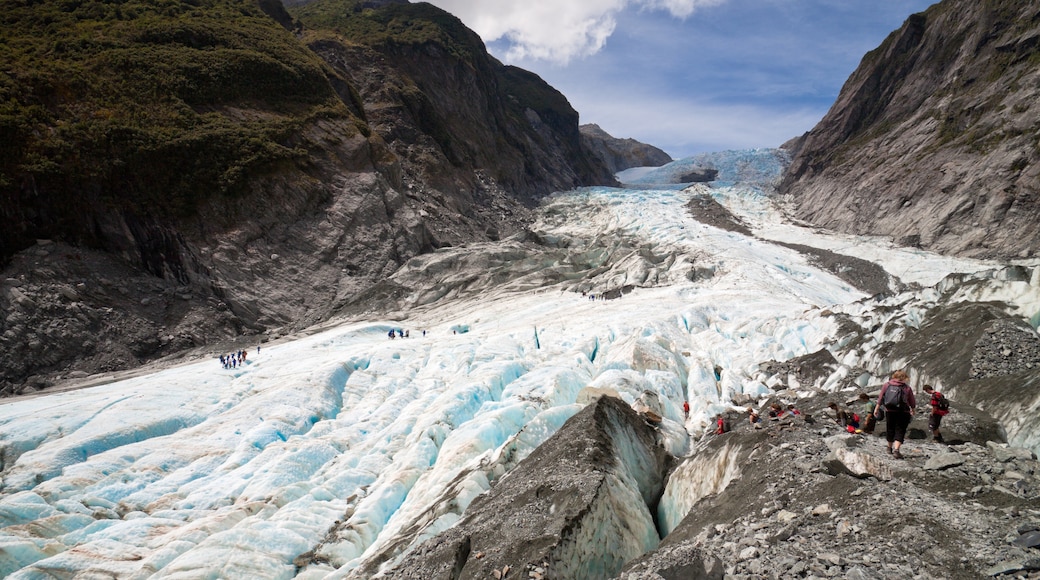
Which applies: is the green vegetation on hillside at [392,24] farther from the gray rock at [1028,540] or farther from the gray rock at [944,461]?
the gray rock at [1028,540]

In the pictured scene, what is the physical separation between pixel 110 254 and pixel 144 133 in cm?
1072

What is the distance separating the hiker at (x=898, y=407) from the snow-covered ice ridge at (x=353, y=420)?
7396 millimetres

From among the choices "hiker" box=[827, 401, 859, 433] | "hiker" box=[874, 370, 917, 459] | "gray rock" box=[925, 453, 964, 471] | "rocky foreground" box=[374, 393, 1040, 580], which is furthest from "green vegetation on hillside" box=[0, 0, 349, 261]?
"gray rock" box=[925, 453, 964, 471]

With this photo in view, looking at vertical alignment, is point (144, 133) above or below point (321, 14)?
below

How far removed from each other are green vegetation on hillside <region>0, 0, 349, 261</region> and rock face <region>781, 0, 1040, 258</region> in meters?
57.3

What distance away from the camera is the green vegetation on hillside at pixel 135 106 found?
36281mm

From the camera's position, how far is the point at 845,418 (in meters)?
11.4

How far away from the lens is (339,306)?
136 feet

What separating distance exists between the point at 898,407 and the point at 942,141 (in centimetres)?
6136

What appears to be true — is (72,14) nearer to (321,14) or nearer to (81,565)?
(321,14)

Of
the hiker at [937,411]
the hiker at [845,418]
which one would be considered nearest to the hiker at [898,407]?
the hiker at [937,411]

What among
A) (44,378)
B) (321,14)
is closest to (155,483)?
(44,378)

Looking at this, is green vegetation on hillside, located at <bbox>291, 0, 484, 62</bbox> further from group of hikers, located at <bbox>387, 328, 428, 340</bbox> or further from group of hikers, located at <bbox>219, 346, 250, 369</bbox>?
group of hikers, located at <bbox>219, 346, 250, 369</bbox>

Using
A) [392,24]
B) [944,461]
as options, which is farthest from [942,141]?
[392,24]
